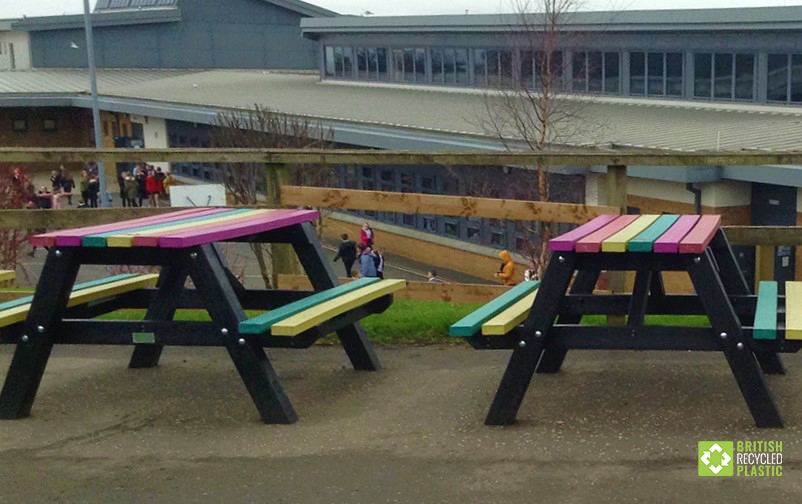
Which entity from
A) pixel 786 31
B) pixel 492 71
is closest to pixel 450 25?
pixel 492 71

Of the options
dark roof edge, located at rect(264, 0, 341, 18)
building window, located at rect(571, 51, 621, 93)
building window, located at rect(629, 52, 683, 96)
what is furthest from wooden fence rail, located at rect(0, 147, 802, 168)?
dark roof edge, located at rect(264, 0, 341, 18)

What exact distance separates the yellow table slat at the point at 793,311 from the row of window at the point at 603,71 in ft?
60.5

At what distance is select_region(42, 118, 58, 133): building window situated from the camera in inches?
2235

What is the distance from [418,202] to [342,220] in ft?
88.1

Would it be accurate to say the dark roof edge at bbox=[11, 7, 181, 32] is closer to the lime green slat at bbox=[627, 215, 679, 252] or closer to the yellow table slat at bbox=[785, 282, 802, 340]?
the lime green slat at bbox=[627, 215, 679, 252]

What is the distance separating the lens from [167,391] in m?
6.55

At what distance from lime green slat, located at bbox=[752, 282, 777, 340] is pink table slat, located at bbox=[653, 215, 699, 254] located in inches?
18.8

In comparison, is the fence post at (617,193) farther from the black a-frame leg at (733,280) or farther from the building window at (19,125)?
the building window at (19,125)

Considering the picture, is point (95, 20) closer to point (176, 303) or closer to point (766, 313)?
point (176, 303)

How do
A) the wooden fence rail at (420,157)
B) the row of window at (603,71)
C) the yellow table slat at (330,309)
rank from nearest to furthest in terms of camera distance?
the yellow table slat at (330,309) < the wooden fence rail at (420,157) < the row of window at (603,71)

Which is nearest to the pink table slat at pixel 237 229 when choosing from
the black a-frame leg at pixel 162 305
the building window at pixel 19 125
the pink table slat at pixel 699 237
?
the black a-frame leg at pixel 162 305

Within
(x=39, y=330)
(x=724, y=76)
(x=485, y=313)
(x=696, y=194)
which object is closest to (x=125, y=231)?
(x=39, y=330)

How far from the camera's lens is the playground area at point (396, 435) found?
4.79 meters

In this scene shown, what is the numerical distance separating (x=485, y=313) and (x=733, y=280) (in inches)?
59.0
